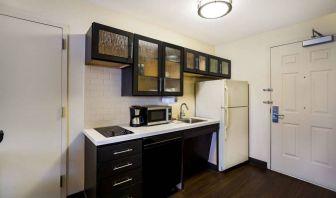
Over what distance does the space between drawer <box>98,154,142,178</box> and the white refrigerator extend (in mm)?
1584

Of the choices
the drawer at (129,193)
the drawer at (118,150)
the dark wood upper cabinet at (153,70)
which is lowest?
the drawer at (129,193)

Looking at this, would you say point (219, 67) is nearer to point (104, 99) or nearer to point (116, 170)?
point (104, 99)

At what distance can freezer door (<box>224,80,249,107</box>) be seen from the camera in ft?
9.21

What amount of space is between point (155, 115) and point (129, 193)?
3.40 ft

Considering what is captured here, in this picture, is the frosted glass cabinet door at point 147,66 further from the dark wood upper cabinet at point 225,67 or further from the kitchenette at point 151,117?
the dark wood upper cabinet at point 225,67

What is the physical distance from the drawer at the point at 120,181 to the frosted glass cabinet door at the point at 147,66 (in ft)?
3.15

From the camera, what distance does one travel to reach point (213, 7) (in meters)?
1.81

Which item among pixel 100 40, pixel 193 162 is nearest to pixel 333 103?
pixel 193 162

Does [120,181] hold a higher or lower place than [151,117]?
lower

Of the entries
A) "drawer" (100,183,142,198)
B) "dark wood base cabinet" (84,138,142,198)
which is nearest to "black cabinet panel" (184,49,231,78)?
"dark wood base cabinet" (84,138,142,198)

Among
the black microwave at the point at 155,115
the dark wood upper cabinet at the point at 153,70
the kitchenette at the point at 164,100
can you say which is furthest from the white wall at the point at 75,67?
the black microwave at the point at 155,115

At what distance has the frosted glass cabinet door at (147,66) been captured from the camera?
7.06 ft

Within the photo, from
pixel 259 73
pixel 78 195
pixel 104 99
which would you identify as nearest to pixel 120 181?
pixel 78 195

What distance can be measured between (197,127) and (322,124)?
1809 mm
